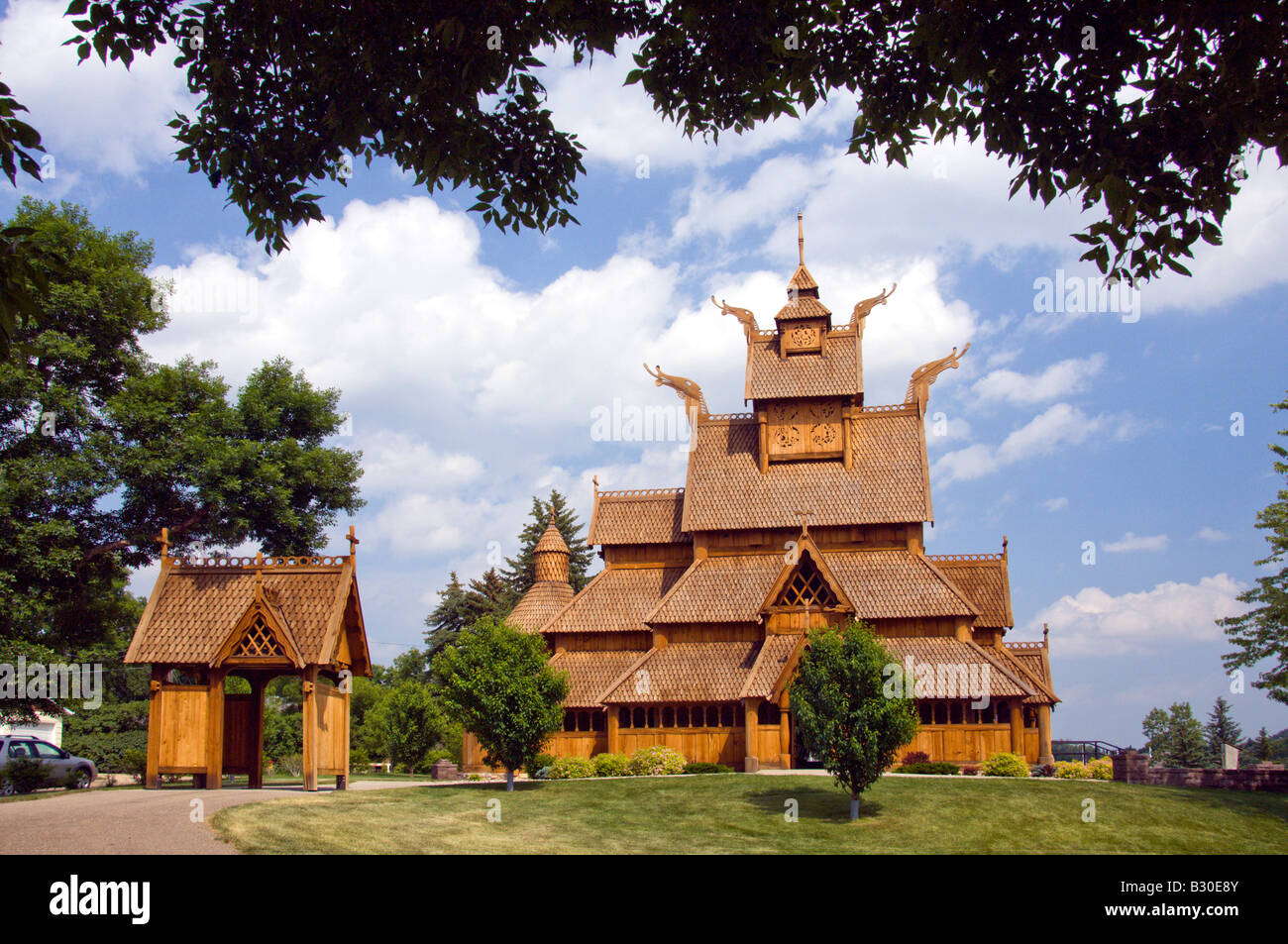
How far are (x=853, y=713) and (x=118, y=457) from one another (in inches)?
1109

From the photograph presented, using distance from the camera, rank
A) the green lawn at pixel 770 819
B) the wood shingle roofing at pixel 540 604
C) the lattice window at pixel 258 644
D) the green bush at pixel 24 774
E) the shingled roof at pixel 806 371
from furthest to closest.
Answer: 1. the shingled roof at pixel 806 371
2. the wood shingle roofing at pixel 540 604
3. the green bush at pixel 24 774
4. the lattice window at pixel 258 644
5. the green lawn at pixel 770 819

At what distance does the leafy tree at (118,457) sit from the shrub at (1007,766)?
91.9 ft

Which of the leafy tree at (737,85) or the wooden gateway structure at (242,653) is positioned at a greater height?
the leafy tree at (737,85)

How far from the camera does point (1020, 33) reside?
32.0 feet

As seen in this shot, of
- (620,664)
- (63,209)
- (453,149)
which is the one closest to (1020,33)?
(453,149)

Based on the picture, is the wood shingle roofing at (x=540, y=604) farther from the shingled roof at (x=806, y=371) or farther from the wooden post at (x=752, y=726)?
the shingled roof at (x=806, y=371)

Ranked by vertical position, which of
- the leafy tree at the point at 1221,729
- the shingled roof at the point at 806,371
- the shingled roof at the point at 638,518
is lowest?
the leafy tree at the point at 1221,729

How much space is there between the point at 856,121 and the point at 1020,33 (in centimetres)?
212

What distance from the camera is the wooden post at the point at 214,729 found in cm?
2317

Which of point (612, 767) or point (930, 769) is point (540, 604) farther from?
point (930, 769)

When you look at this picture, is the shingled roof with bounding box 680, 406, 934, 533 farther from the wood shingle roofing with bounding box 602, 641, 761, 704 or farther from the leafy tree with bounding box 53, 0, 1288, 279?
the leafy tree with bounding box 53, 0, 1288, 279

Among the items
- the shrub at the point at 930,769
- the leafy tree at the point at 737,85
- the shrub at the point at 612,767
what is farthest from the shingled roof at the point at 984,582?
the leafy tree at the point at 737,85

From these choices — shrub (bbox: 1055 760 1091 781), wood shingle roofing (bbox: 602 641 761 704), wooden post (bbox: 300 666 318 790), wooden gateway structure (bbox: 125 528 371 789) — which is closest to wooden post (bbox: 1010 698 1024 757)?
shrub (bbox: 1055 760 1091 781)

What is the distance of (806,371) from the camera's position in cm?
4331
